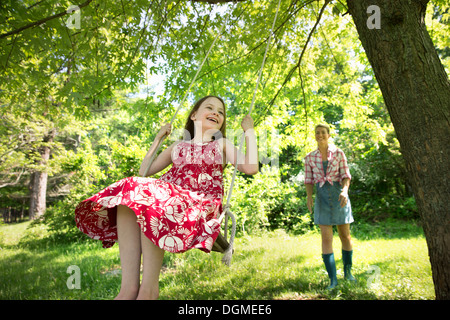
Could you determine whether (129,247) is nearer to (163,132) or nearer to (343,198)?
(163,132)

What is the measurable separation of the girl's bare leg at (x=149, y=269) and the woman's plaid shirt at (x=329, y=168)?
7.53 ft

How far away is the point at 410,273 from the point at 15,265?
600 centimetres

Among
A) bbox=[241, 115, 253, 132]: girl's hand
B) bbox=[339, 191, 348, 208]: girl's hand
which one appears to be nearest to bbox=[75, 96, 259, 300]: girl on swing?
bbox=[241, 115, 253, 132]: girl's hand

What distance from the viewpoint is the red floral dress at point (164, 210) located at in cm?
147

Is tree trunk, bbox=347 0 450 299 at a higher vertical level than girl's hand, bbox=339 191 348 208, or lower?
higher

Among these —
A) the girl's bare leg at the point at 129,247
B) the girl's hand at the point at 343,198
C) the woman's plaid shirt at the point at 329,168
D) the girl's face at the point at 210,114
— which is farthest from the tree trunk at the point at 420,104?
the girl's bare leg at the point at 129,247

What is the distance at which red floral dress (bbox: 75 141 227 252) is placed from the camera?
1466 mm

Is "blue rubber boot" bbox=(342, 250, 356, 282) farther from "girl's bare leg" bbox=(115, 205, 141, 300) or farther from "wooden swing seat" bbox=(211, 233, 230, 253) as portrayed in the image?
"girl's bare leg" bbox=(115, 205, 141, 300)

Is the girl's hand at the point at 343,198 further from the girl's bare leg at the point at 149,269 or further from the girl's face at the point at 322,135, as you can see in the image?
the girl's bare leg at the point at 149,269

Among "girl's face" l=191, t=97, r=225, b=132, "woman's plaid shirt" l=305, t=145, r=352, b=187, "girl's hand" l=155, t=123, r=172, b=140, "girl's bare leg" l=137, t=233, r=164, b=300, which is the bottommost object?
"girl's bare leg" l=137, t=233, r=164, b=300

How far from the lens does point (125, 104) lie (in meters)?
4.59

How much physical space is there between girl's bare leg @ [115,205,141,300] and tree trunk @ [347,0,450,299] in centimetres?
159

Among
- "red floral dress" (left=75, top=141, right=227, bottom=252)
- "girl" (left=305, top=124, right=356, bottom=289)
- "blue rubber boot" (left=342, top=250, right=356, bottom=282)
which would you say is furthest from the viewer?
"blue rubber boot" (left=342, top=250, right=356, bottom=282)
